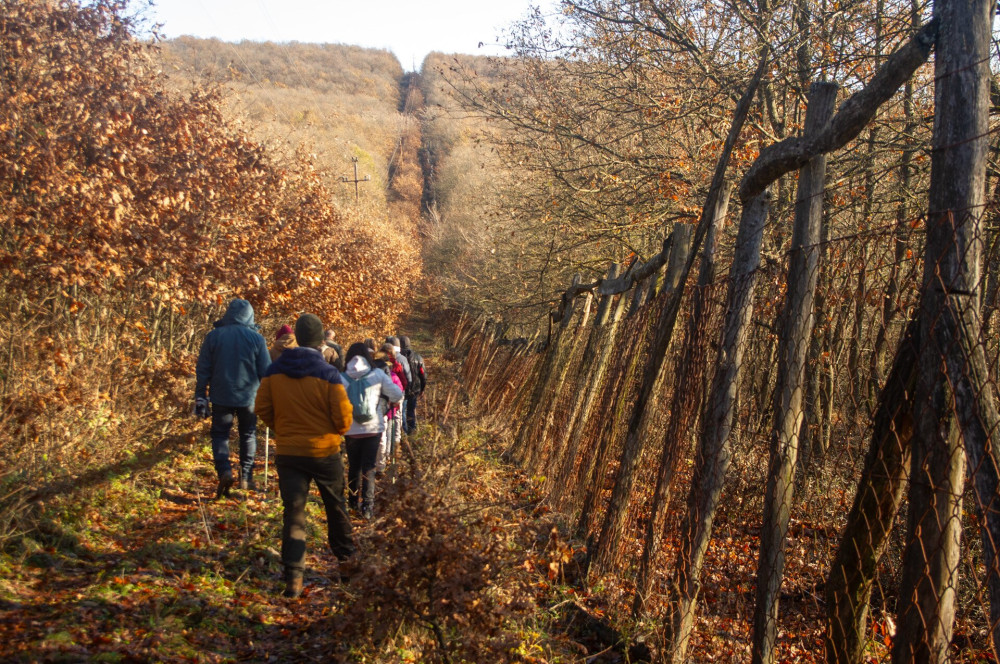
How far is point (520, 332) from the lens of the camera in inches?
880

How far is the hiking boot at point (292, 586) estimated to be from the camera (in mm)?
4730

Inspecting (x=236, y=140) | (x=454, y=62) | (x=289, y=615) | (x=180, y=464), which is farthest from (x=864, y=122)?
(x=454, y=62)

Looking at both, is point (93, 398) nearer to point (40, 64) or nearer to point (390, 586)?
point (40, 64)

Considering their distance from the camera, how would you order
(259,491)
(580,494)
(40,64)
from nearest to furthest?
(580,494) → (40,64) → (259,491)

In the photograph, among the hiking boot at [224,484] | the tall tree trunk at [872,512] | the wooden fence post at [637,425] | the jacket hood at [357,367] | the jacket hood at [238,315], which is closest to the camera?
the tall tree trunk at [872,512]

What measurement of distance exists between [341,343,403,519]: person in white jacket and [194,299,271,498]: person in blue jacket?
3.49 ft

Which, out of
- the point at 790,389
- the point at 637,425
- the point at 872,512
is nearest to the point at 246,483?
the point at 637,425

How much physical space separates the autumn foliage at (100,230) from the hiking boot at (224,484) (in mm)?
974

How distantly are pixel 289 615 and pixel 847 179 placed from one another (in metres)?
8.43

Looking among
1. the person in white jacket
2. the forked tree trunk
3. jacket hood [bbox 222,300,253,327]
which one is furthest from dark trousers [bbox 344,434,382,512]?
the forked tree trunk

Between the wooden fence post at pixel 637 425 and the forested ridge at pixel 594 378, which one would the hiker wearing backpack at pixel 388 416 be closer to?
Result: the forested ridge at pixel 594 378

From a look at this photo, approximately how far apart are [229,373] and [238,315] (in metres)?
0.56

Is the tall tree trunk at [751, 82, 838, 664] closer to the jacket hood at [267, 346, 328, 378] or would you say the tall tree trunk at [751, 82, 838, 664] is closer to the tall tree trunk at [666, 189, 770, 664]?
the tall tree trunk at [666, 189, 770, 664]

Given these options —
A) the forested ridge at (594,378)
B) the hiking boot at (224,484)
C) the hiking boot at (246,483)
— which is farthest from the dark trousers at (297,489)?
the hiking boot at (246,483)
